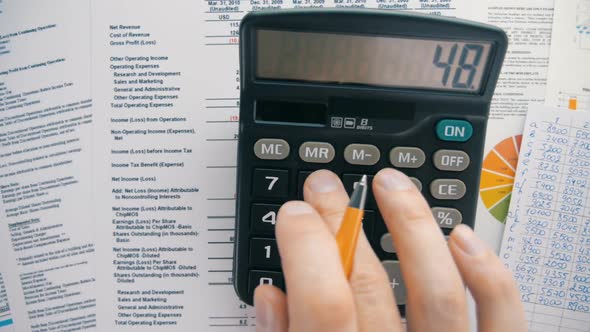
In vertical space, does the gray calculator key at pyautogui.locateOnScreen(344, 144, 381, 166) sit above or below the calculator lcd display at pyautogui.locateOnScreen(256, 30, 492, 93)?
below

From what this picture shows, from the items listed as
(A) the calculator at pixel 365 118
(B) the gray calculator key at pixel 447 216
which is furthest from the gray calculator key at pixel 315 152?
(B) the gray calculator key at pixel 447 216

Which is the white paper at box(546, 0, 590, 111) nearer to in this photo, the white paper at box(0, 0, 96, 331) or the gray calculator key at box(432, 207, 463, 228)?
the gray calculator key at box(432, 207, 463, 228)

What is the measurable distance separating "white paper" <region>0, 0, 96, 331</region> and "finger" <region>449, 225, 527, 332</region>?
0.37 meters

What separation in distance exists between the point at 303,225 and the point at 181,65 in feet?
0.79

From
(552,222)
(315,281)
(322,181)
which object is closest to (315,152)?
(322,181)

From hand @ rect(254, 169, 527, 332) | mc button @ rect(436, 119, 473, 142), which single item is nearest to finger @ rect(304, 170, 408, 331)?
hand @ rect(254, 169, 527, 332)

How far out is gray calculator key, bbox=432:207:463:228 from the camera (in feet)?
1.30

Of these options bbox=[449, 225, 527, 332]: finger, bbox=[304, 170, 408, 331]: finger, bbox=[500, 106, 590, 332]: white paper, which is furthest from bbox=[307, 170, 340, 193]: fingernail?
bbox=[500, 106, 590, 332]: white paper

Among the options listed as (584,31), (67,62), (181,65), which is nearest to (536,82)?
(584,31)

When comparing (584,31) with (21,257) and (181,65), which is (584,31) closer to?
(181,65)

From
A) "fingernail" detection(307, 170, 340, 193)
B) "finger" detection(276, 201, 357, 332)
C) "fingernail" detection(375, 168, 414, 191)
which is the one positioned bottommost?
"finger" detection(276, 201, 357, 332)

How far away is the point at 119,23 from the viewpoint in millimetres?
468

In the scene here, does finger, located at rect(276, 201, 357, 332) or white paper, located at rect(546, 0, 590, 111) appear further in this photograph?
white paper, located at rect(546, 0, 590, 111)

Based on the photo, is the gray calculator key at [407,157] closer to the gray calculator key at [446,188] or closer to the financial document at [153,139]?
the gray calculator key at [446,188]
